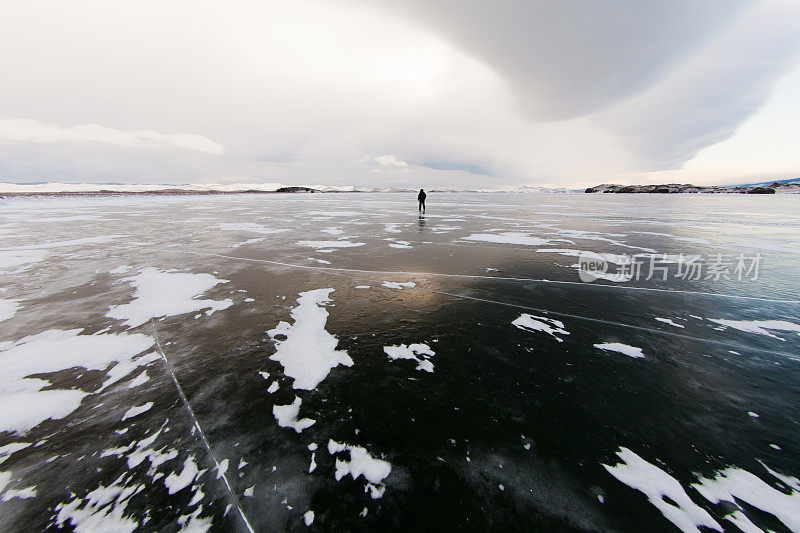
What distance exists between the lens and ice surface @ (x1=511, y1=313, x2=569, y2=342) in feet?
15.5

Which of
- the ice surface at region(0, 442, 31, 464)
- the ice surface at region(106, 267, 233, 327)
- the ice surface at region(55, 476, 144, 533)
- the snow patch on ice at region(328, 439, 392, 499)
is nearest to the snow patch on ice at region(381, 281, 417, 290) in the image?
the ice surface at region(106, 267, 233, 327)

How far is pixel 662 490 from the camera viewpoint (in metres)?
2.33

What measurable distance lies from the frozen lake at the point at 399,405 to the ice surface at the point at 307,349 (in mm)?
36

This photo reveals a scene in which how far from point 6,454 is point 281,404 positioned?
90.1 inches

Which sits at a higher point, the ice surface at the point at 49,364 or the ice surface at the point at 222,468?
the ice surface at the point at 49,364

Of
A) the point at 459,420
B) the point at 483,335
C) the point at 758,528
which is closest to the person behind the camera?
the point at 758,528

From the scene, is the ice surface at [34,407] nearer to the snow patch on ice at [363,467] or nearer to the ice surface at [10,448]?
the ice surface at [10,448]

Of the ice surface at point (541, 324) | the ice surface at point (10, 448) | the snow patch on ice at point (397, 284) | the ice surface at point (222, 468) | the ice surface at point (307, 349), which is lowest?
the ice surface at point (10, 448)

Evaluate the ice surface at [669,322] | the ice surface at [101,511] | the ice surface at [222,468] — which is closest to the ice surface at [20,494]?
the ice surface at [101,511]

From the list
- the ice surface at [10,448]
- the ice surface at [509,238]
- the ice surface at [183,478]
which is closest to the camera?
the ice surface at [183,478]

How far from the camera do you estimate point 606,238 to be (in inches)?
521

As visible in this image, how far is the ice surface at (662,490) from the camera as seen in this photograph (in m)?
2.12

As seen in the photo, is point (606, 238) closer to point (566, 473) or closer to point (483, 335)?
point (483, 335)

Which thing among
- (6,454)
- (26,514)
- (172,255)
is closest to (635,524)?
(26,514)
